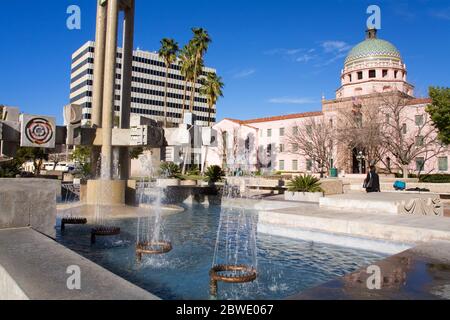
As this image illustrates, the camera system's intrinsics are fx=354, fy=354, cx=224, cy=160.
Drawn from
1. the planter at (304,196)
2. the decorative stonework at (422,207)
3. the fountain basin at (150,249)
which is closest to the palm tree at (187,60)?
the planter at (304,196)

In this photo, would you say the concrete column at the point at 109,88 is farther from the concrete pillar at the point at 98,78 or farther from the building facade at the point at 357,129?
the building facade at the point at 357,129

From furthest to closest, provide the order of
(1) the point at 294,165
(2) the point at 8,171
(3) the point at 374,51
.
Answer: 1. (1) the point at 294,165
2. (3) the point at 374,51
3. (2) the point at 8,171

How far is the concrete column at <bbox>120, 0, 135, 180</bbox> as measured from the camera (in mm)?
17047

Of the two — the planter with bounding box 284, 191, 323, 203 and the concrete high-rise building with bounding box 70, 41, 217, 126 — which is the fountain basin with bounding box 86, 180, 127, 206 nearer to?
the planter with bounding box 284, 191, 323, 203

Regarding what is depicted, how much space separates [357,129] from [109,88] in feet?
100

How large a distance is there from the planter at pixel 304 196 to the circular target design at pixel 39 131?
12.0 metres

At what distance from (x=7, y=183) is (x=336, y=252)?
7098 mm

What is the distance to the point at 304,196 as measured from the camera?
18625mm

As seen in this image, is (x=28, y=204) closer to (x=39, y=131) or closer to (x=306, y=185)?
(x=39, y=131)

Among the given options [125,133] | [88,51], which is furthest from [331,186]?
[88,51]

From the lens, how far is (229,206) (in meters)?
19.3

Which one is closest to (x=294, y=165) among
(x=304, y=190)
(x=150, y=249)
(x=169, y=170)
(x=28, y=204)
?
(x=169, y=170)

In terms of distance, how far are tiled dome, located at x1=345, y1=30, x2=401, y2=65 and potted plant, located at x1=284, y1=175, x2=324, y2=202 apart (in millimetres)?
41098
